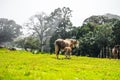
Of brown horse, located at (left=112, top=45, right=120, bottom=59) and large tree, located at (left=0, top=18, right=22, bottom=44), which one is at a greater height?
large tree, located at (left=0, top=18, right=22, bottom=44)

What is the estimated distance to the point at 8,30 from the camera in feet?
462

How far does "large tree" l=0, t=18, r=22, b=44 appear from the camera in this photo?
13400cm

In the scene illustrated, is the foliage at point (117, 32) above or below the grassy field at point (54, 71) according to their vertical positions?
above

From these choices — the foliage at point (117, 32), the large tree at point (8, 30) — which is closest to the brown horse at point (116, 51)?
the foliage at point (117, 32)

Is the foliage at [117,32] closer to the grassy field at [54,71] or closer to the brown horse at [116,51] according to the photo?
the brown horse at [116,51]

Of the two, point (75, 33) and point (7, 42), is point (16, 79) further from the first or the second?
point (7, 42)

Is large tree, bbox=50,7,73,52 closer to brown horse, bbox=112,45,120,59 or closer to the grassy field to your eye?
brown horse, bbox=112,45,120,59

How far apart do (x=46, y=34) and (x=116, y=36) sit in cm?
4711

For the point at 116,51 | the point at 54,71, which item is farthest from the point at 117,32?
the point at 54,71

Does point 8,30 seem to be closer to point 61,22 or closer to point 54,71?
point 61,22

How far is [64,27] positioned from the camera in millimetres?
90875

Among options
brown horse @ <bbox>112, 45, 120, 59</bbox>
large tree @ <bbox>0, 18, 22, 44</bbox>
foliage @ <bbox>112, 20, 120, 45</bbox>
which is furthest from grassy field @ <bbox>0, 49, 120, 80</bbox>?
large tree @ <bbox>0, 18, 22, 44</bbox>

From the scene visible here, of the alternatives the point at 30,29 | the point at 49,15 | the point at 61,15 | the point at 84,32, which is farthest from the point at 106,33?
the point at 30,29

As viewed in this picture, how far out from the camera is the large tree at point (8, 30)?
134 m
